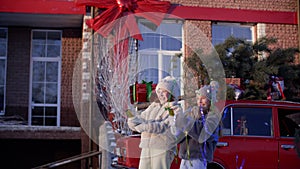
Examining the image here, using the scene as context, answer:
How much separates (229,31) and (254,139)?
500 centimetres

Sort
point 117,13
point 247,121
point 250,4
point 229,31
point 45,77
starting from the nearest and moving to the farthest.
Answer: point 247,121 → point 117,13 → point 250,4 → point 229,31 → point 45,77

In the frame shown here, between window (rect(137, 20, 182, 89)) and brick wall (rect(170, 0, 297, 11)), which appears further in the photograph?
brick wall (rect(170, 0, 297, 11))

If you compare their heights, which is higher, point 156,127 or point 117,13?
point 117,13

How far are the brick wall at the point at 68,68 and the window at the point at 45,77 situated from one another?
0.21 meters

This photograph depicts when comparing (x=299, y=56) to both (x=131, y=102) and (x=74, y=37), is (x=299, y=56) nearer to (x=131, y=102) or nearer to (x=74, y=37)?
(x=74, y=37)

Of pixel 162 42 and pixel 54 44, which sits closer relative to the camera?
pixel 162 42

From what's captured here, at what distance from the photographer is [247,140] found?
6.32 metres

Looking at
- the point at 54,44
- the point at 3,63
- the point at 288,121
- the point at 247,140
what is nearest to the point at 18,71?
the point at 3,63

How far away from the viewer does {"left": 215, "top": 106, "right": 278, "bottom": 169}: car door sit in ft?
20.4

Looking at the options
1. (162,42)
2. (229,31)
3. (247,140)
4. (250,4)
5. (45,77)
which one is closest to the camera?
(247,140)

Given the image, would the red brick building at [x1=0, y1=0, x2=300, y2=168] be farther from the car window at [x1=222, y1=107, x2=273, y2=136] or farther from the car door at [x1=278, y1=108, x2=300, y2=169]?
the car door at [x1=278, y1=108, x2=300, y2=169]

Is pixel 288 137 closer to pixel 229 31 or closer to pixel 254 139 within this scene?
pixel 254 139

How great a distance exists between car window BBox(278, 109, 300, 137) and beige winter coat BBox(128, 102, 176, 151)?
2240mm

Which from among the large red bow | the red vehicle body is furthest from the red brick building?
the red vehicle body
